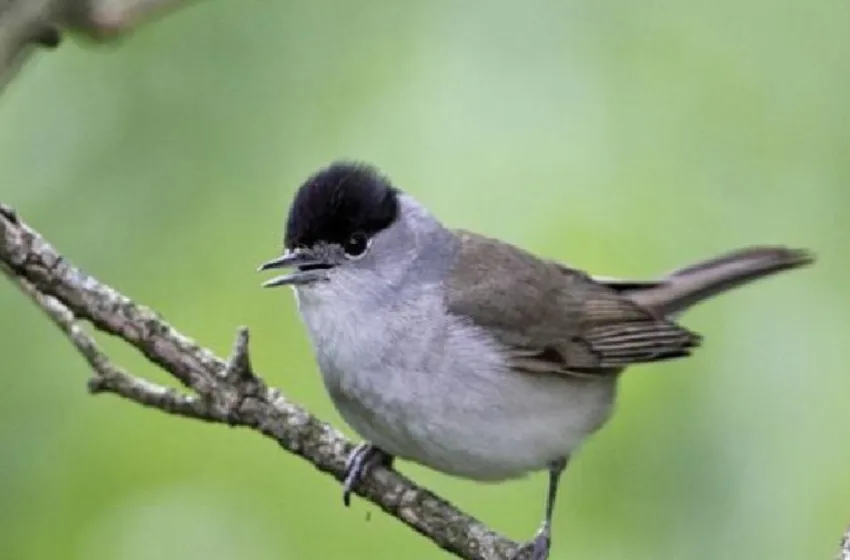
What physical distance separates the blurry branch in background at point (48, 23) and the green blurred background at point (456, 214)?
2.28 m

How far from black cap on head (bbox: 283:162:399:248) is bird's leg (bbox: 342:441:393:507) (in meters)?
0.48

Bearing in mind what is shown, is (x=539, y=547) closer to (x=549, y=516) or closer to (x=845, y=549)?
(x=549, y=516)

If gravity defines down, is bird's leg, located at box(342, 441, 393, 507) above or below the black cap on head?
below

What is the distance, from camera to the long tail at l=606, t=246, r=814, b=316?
11.6 feet

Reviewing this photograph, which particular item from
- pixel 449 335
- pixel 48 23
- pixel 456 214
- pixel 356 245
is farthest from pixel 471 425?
pixel 48 23

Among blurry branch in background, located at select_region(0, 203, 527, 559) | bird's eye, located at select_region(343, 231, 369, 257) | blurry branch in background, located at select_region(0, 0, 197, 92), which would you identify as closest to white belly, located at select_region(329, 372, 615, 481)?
blurry branch in background, located at select_region(0, 203, 527, 559)

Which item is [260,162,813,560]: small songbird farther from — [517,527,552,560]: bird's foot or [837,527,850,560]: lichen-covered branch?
[837,527,850,560]: lichen-covered branch

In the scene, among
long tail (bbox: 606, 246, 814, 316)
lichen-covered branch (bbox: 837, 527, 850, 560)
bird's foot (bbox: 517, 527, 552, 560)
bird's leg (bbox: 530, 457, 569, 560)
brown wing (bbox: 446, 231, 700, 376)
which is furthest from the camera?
long tail (bbox: 606, 246, 814, 316)

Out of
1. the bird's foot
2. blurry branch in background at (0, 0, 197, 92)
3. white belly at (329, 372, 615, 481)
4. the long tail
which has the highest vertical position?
the long tail

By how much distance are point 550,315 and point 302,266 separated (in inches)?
30.7

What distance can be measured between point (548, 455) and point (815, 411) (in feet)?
2.23

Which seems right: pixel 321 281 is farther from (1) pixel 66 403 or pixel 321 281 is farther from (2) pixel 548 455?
(1) pixel 66 403

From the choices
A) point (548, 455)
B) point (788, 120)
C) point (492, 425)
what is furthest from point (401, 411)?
point (788, 120)

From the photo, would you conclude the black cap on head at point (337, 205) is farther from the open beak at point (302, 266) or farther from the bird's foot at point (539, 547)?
the bird's foot at point (539, 547)
